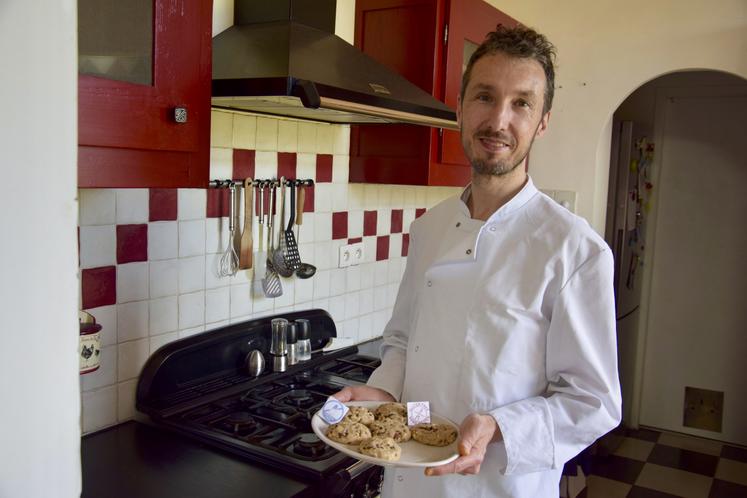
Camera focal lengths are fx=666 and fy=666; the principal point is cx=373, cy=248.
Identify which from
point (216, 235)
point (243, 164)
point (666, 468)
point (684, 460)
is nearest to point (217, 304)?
point (216, 235)

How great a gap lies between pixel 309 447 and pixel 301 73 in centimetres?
80

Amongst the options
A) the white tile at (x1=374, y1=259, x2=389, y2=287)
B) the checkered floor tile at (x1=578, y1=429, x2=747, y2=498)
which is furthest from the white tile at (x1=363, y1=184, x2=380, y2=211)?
the checkered floor tile at (x1=578, y1=429, x2=747, y2=498)

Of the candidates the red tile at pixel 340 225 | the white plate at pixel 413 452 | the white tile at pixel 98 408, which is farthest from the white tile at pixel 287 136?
the white plate at pixel 413 452

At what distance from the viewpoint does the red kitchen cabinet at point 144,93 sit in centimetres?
108

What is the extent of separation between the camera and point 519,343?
3.80 ft

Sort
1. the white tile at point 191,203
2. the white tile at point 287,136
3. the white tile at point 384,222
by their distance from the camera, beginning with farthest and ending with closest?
the white tile at point 384,222 → the white tile at point 287,136 → the white tile at point 191,203

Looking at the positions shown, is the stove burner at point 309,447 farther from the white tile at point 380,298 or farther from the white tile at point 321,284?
the white tile at point 380,298

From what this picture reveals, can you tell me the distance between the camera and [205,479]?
4.32ft

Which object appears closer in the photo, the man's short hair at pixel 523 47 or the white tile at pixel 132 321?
the man's short hair at pixel 523 47

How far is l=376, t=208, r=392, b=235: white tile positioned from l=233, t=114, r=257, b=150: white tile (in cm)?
72

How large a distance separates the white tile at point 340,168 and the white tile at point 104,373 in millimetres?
950

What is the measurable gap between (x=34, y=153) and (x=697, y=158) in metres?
3.94

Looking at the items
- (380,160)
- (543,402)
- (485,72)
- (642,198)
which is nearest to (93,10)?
(485,72)

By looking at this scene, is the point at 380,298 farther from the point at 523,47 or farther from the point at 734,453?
the point at 734,453
